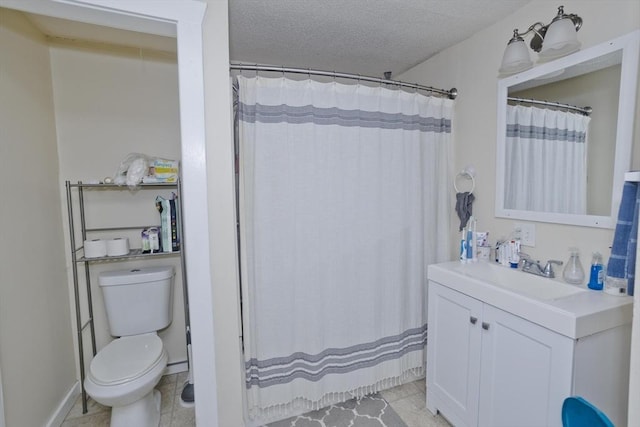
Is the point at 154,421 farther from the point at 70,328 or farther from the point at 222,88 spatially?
the point at 222,88

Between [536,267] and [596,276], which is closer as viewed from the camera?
[596,276]

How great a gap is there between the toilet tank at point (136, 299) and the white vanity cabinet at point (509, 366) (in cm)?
179

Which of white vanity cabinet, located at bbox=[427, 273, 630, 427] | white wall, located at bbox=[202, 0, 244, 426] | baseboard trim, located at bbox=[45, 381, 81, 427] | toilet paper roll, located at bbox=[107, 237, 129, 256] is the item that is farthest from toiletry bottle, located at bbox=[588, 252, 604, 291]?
baseboard trim, located at bbox=[45, 381, 81, 427]

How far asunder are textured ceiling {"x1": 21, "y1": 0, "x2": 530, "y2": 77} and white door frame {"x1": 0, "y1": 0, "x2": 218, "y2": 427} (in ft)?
1.95

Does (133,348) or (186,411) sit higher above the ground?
(133,348)

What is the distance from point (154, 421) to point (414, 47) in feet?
10.1

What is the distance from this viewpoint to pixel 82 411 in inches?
79.0

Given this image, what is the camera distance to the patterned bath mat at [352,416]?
1.86 metres

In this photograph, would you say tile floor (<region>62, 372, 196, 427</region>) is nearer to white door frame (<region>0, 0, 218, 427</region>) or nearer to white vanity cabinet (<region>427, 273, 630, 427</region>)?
white door frame (<region>0, 0, 218, 427</region>)

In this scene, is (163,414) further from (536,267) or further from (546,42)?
(546,42)

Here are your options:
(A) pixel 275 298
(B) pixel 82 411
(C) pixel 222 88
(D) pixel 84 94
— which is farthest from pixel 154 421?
(D) pixel 84 94

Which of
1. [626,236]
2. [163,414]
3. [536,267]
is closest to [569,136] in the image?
[626,236]

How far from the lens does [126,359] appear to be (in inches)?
71.5

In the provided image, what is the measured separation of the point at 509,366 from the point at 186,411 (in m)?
1.92
